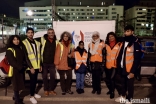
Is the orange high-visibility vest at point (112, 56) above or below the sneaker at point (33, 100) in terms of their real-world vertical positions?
above

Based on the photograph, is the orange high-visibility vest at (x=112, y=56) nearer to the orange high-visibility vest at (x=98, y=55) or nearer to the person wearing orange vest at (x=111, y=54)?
the person wearing orange vest at (x=111, y=54)

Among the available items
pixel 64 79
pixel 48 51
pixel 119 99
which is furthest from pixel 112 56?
pixel 48 51

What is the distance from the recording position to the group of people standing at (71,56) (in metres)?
4.55

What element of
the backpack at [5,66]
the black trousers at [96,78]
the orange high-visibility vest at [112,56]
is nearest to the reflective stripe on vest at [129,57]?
the orange high-visibility vest at [112,56]

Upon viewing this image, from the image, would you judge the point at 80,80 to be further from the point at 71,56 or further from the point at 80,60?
the point at 71,56

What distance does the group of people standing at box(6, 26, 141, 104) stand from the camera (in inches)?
179

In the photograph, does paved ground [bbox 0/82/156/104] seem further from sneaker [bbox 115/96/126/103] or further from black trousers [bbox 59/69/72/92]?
black trousers [bbox 59/69/72/92]

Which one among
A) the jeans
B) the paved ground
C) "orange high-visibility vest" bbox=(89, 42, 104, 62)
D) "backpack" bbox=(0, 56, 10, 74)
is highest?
"orange high-visibility vest" bbox=(89, 42, 104, 62)

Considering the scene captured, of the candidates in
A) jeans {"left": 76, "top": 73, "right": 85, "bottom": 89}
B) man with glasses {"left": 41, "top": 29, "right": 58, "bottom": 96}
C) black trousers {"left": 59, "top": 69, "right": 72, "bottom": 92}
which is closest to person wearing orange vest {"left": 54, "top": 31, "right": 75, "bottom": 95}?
black trousers {"left": 59, "top": 69, "right": 72, "bottom": 92}

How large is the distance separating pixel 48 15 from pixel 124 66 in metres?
116

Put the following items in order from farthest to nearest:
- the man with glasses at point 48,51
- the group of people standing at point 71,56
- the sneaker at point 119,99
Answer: the man with glasses at point 48,51, the sneaker at point 119,99, the group of people standing at point 71,56

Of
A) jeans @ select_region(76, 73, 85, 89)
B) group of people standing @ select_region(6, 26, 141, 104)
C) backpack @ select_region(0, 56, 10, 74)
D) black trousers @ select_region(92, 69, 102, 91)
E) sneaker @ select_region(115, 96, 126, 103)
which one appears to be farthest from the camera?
jeans @ select_region(76, 73, 85, 89)

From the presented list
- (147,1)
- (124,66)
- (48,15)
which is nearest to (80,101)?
(124,66)

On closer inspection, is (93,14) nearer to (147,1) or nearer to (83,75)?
(147,1)
